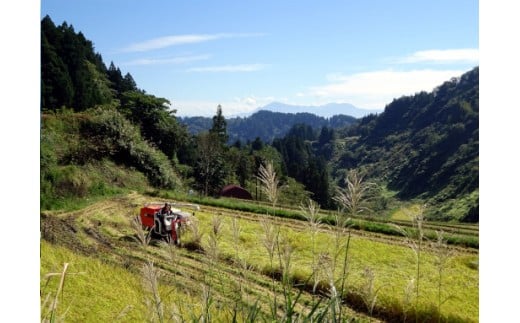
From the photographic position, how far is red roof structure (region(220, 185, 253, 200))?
7.97 metres

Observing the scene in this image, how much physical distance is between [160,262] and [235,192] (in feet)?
13.1

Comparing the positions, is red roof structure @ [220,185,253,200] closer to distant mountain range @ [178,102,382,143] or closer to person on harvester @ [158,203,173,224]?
person on harvester @ [158,203,173,224]

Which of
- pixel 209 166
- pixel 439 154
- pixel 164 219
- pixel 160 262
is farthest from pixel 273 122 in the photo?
pixel 160 262

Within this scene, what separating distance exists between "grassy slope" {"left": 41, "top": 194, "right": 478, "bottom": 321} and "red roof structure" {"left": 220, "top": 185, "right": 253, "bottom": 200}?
1144 millimetres

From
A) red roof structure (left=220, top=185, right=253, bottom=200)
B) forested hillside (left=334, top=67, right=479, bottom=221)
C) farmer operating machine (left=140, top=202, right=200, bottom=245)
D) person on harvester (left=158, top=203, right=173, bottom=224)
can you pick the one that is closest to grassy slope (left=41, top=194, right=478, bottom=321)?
farmer operating machine (left=140, top=202, right=200, bottom=245)

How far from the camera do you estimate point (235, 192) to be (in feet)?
27.2

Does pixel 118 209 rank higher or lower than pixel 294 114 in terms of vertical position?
lower

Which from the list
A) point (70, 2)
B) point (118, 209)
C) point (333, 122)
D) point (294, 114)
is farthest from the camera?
point (294, 114)
